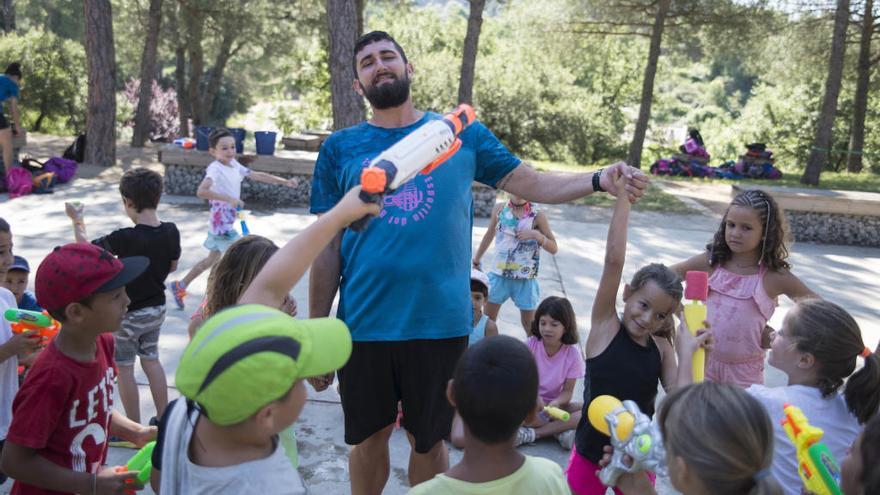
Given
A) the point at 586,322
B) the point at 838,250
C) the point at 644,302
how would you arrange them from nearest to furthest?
the point at 644,302, the point at 586,322, the point at 838,250

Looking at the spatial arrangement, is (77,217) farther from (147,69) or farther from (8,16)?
(8,16)

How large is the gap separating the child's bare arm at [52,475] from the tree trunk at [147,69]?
14056 mm

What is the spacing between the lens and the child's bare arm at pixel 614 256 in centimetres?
241

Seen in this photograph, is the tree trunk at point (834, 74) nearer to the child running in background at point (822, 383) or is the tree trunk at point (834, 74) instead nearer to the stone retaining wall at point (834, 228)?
the stone retaining wall at point (834, 228)

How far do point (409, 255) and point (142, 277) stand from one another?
5.58 ft

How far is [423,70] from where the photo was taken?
21.2 m

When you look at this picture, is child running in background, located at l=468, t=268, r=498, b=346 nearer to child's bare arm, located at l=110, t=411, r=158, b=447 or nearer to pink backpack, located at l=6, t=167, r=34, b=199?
child's bare arm, located at l=110, t=411, r=158, b=447

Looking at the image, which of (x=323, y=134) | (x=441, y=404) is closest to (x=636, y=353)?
(x=441, y=404)

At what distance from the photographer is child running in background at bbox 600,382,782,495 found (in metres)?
1.61

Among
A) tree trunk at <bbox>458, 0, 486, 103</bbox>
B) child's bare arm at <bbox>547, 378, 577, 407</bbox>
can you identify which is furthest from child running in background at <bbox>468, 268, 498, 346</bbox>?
tree trunk at <bbox>458, 0, 486, 103</bbox>

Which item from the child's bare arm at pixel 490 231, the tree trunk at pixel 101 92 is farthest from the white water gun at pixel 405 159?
the tree trunk at pixel 101 92

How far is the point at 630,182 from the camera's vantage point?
2436mm

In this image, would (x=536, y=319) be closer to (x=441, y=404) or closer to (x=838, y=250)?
(x=441, y=404)

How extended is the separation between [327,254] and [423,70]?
19.1 meters
